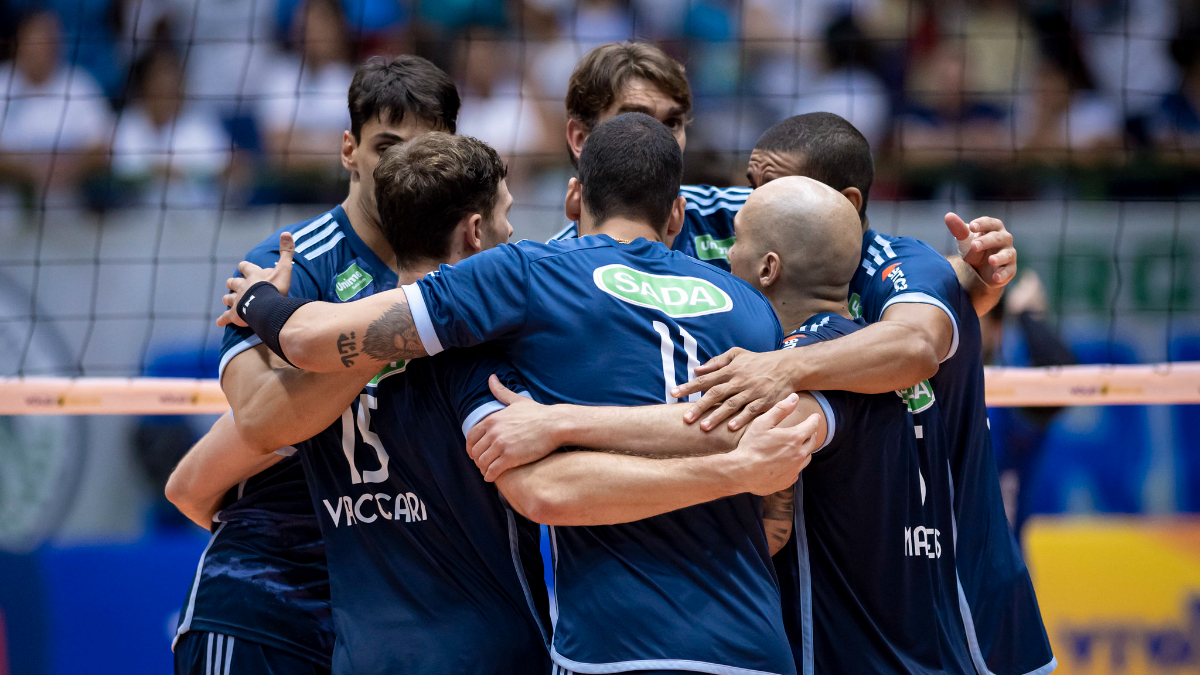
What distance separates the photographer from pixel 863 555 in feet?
9.14

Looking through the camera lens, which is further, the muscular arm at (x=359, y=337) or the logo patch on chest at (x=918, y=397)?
the logo patch on chest at (x=918, y=397)

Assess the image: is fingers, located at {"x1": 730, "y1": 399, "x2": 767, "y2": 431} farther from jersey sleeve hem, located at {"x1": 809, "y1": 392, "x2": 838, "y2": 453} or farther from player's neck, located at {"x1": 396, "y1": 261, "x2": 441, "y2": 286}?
player's neck, located at {"x1": 396, "y1": 261, "x2": 441, "y2": 286}

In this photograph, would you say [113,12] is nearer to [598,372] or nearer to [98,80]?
[98,80]

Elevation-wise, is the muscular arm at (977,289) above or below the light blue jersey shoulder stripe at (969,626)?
above

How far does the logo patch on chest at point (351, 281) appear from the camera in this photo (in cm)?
308

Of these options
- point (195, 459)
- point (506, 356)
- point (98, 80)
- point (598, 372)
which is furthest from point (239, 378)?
point (98, 80)

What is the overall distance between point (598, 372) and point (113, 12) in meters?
8.49

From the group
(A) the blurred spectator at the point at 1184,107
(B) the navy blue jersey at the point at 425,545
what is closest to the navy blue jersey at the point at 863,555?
(B) the navy blue jersey at the point at 425,545

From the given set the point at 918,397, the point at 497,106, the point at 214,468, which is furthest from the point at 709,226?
the point at 497,106

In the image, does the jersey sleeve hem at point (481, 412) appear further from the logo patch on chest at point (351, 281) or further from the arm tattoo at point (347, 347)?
the logo patch on chest at point (351, 281)

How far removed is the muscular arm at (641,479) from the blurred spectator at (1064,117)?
6.76 m

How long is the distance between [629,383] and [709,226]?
4.92 ft

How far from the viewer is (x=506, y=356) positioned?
255 cm

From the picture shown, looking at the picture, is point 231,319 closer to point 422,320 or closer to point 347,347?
point 347,347
